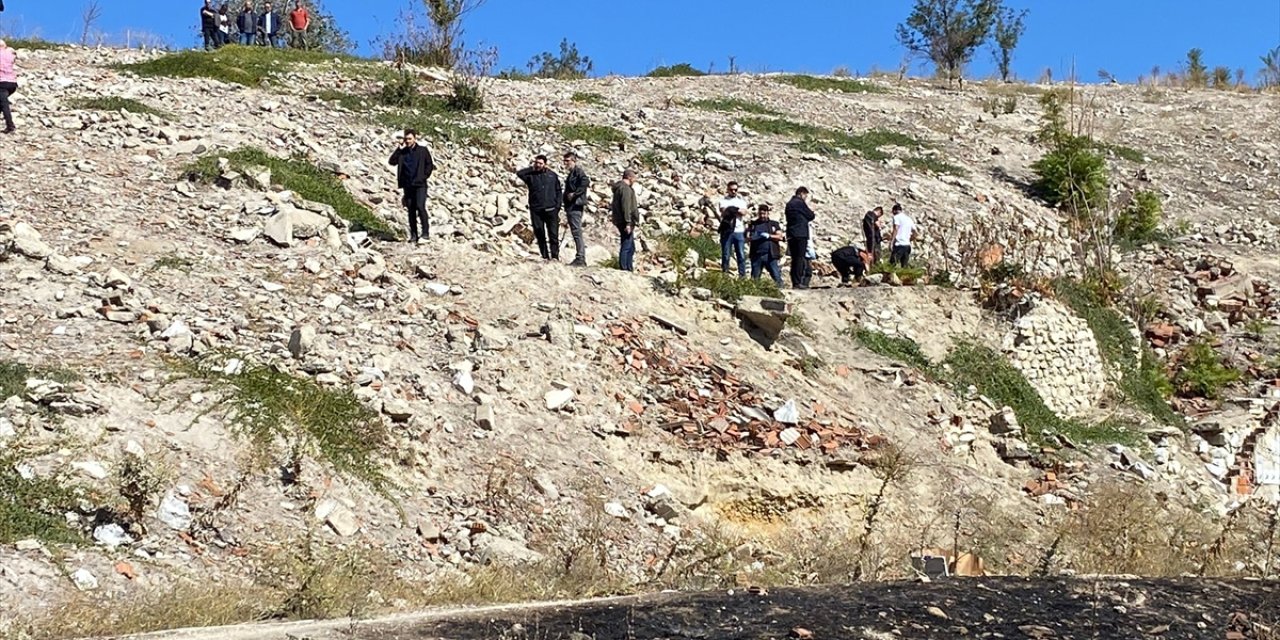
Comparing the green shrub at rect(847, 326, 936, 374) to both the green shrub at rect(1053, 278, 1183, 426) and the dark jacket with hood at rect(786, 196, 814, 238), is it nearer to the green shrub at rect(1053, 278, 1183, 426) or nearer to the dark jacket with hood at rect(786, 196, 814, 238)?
the dark jacket with hood at rect(786, 196, 814, 238)

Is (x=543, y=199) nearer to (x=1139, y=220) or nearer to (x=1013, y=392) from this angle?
(x=1013, y=392)

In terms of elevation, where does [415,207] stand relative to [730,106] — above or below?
below

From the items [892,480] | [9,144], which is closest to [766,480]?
[892,480]

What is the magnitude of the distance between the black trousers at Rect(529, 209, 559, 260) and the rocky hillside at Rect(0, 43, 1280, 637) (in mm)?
630

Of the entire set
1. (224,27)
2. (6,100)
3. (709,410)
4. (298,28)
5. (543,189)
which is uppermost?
(298,28)

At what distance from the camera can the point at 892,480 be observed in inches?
416

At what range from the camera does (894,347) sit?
13.1 meters

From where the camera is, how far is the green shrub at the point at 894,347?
42.4ft

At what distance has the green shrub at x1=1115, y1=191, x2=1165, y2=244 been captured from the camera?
754 inches

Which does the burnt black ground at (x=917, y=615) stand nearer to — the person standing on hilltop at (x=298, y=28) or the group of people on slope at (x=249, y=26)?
the group of people on slope at (x=249, y=26)

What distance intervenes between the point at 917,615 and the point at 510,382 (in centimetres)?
483

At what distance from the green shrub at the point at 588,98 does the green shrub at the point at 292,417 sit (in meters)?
13.3

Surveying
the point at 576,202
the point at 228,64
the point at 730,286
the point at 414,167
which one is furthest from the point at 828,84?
the point at 414,167

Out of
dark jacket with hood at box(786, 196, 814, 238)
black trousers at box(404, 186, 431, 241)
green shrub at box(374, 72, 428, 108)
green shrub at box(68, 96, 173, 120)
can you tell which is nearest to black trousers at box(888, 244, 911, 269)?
dark jacket with hood at box(786, 196, 814, 238)
